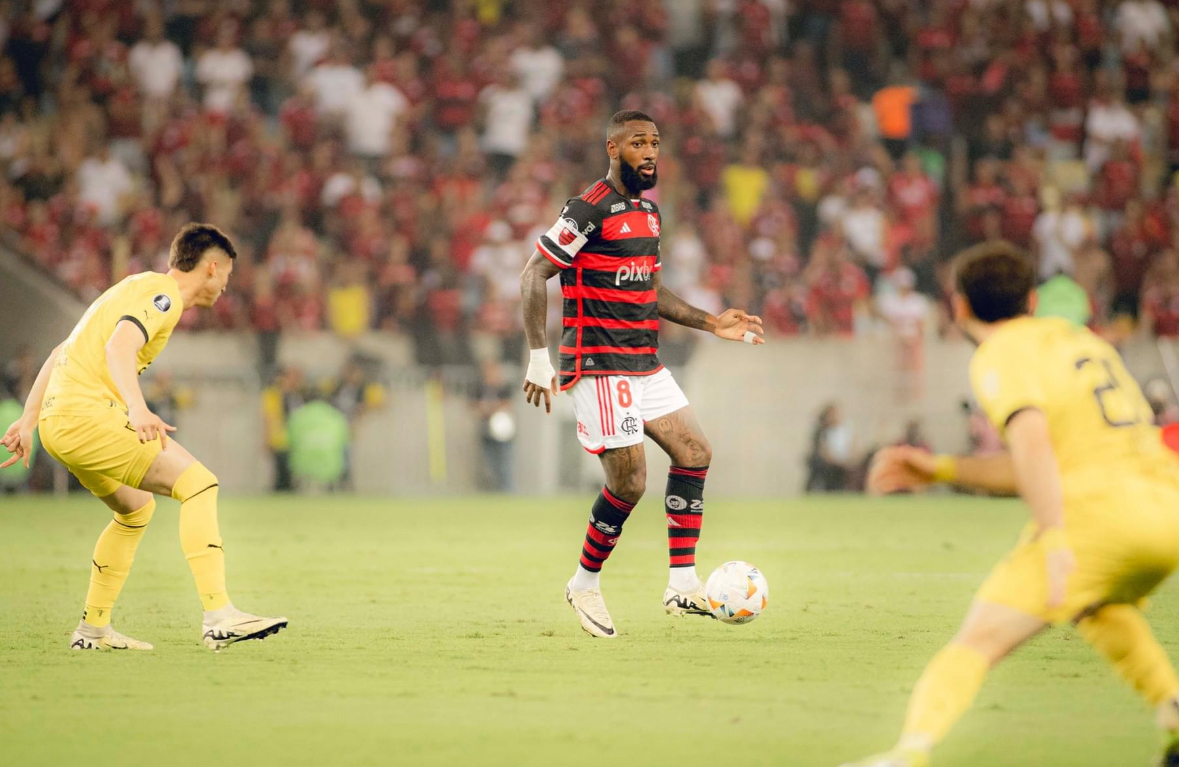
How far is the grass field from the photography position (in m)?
4.93

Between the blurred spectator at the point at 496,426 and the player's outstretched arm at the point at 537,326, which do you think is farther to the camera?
the blurred spectator at the point at 496,426

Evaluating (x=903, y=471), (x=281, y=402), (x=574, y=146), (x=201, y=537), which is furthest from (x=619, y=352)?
(x=574, y=146)

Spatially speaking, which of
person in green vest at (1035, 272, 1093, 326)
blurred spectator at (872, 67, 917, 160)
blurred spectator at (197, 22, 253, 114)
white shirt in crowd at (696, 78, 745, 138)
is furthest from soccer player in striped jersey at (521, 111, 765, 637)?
blurred spectator at (872, 67, 917, 160)

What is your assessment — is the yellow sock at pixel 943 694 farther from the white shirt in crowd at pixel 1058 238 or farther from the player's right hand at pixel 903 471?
the white shirt in crowd at pixel 1058 238

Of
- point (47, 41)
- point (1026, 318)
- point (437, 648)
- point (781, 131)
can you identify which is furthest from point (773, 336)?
point (1026, 318)

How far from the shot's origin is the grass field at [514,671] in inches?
194

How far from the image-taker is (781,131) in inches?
878

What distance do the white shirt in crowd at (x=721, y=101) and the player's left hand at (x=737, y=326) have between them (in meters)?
14.2

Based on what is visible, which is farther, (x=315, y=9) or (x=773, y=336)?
(x=315, y=9)

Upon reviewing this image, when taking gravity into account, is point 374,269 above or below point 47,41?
below

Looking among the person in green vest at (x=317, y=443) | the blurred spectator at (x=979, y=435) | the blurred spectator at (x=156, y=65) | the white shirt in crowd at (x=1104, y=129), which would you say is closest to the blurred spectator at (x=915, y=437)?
the blurred spectator at (x=979, y=435)

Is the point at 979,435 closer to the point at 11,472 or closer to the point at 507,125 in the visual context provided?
the point at 507,125

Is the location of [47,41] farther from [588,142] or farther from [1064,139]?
[1064,139]

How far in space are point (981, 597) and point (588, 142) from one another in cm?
1758
